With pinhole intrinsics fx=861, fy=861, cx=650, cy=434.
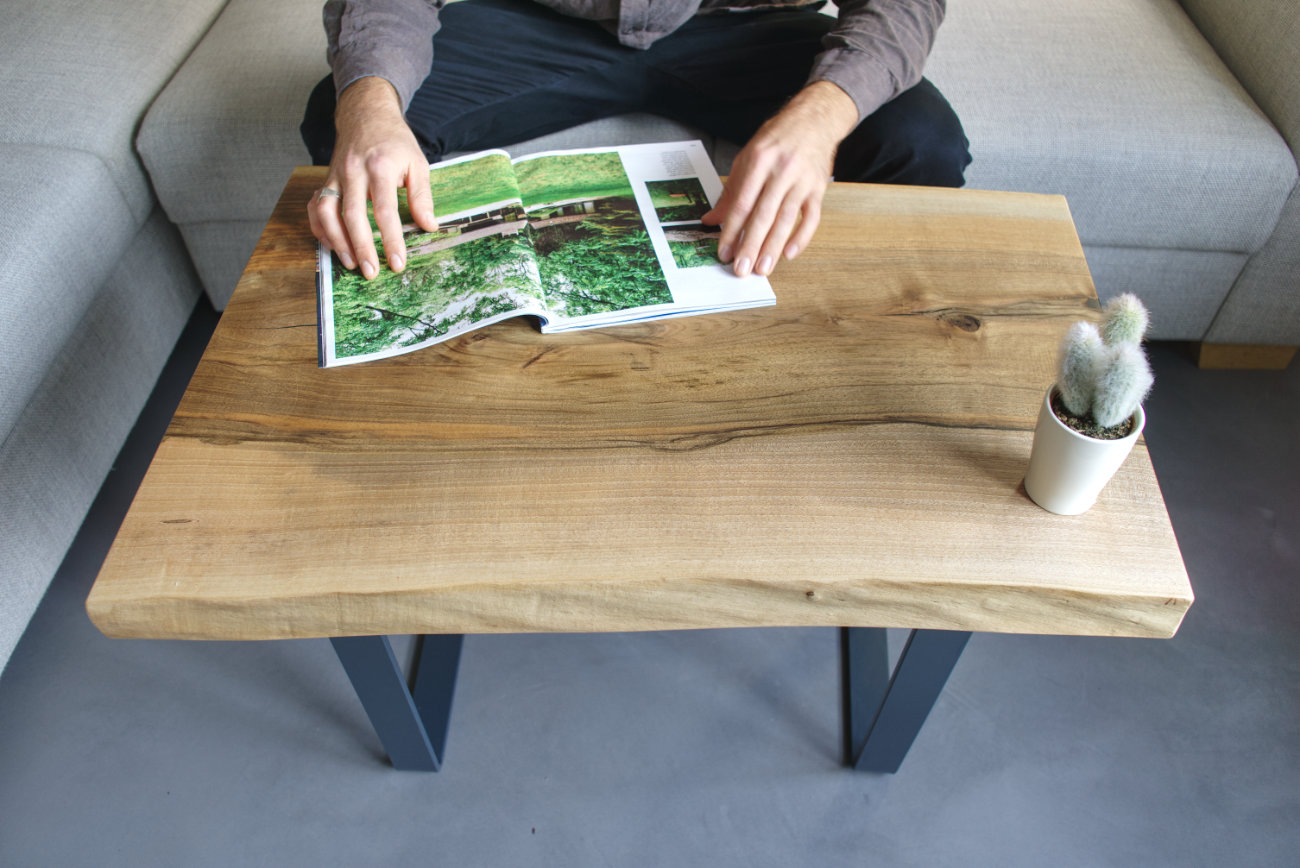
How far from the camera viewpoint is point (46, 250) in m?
1.11

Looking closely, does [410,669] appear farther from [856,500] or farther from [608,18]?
[608,18]

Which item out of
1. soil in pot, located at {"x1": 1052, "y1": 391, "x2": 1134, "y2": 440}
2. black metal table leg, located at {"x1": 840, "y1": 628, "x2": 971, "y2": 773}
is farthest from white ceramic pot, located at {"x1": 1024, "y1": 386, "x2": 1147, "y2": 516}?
black metal table leg, located at {"x1": 840, "y1": 628, "x2": 971, "y2": 773}

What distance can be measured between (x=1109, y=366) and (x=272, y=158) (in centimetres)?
120

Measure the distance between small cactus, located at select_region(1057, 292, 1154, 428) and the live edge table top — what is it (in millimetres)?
109

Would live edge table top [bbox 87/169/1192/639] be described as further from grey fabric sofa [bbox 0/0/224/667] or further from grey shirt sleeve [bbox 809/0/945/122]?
grey fabric sofa [bbox 0/0/224/667]

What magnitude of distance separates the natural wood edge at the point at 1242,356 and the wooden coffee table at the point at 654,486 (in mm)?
839

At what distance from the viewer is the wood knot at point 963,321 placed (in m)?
0.83

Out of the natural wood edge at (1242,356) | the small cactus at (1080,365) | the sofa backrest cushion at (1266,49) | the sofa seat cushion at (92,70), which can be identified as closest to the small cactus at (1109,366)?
the small cactus at (1080,365)

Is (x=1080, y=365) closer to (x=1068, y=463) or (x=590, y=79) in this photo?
(x=1068, y=463)

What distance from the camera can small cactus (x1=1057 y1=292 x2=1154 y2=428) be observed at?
57cm

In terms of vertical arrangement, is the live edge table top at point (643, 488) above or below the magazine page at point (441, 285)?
below

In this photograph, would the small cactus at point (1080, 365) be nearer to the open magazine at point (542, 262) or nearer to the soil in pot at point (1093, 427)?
the soil in pot at point (1093, 427)

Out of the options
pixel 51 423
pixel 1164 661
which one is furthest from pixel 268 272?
pixel 1164 661

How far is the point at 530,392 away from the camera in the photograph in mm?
758
